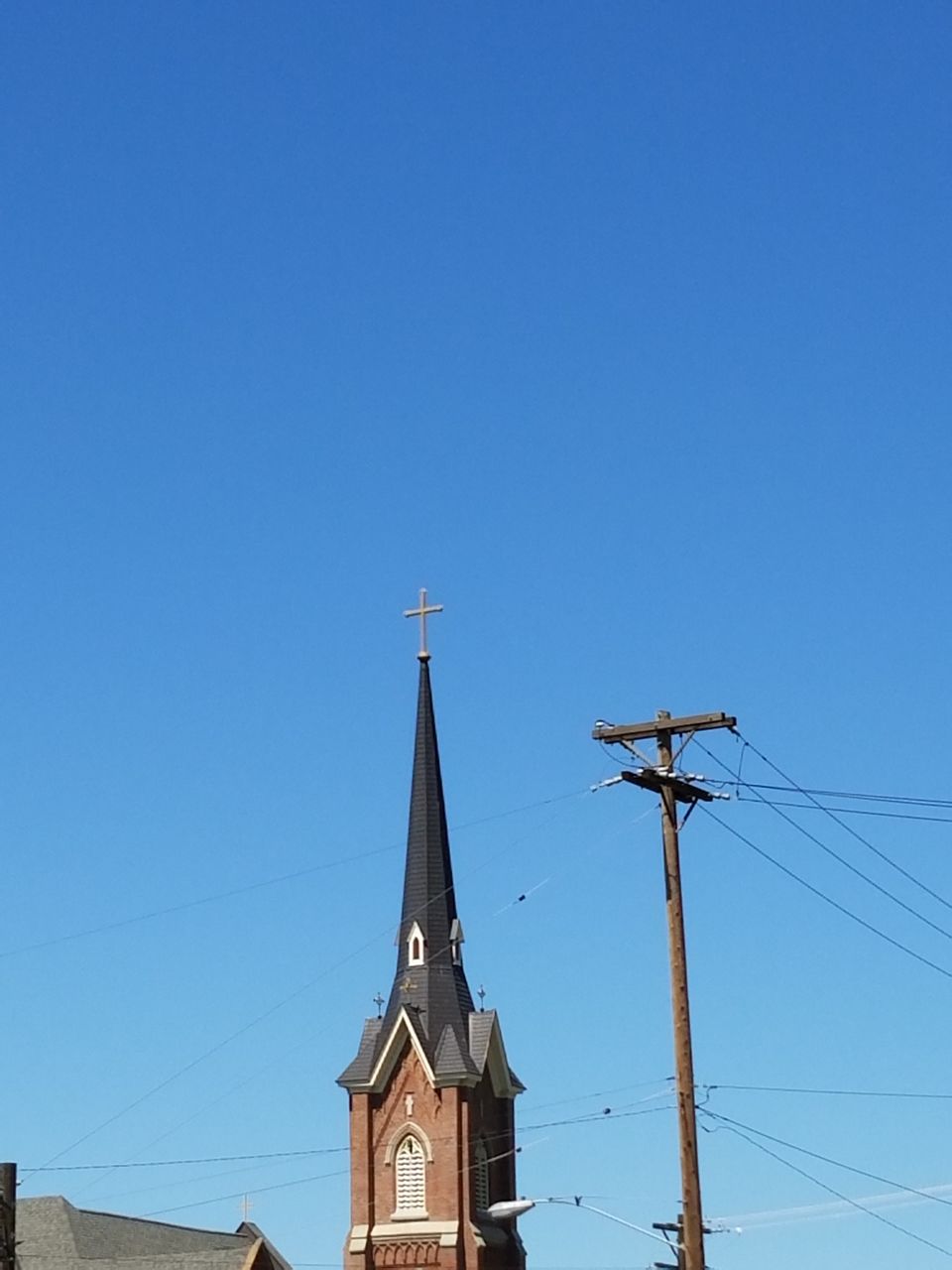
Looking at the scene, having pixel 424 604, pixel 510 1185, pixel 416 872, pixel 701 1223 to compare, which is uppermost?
pixel 424 604

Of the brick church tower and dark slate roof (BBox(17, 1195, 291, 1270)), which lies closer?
dark slate roof (BBox(17, 1195, 291, 1270))

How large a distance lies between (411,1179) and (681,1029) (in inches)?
1629

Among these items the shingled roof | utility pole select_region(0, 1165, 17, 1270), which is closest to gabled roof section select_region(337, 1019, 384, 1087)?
the shingled roof

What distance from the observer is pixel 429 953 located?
71.6 meters

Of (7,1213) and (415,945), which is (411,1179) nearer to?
(415,945)

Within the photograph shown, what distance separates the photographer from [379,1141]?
6900cm

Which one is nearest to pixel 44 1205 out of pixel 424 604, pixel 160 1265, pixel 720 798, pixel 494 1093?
pixel 160 1265

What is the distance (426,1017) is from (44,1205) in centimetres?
1434

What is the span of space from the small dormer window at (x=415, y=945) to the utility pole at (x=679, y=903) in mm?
41613

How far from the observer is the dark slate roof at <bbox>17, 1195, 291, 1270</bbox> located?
197 feet

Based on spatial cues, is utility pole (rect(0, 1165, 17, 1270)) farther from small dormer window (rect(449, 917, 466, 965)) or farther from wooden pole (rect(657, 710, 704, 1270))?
small dormer window (rect(449, 917, 466, 965))

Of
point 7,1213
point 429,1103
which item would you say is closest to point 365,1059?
point 429,1103

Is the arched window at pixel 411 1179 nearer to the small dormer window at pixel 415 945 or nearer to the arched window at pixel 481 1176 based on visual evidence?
the arched window at pixel 481 1176

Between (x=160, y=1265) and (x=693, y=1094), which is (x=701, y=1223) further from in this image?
(x=160, y=1265)
